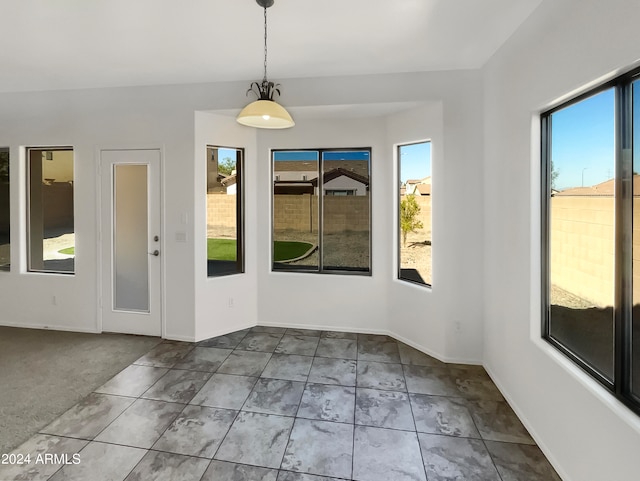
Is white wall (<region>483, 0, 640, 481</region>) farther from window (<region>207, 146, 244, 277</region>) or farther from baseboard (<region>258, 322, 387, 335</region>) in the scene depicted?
window (<region>207, 146, 244, 277</region>)

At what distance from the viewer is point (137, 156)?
150 inches

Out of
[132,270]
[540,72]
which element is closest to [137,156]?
[132,270]

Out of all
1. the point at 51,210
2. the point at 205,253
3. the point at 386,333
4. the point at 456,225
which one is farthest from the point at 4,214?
the point at 456,225

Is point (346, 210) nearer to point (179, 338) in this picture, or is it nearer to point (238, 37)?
point (238, 37)

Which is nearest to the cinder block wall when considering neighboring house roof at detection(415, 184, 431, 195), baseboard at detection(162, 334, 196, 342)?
neighboring house roof at detection(415, 184, 431, 195)

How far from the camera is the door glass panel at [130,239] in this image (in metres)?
3.87

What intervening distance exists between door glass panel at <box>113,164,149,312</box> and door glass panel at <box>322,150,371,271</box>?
7.10ft

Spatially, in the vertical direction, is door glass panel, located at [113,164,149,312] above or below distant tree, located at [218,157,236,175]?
below

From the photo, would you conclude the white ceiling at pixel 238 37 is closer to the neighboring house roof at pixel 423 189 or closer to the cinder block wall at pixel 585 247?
the neighboring house roof at pixel 423 189

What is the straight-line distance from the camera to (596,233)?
1811 millimetres

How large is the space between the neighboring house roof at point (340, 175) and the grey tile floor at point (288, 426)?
81.8 inches

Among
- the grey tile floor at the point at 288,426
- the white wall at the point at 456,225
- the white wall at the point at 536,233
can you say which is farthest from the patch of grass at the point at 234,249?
the white wall at the point at 536,233

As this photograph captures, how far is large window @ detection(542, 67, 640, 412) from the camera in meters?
1.57

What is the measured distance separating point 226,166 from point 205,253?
42.8 inches
